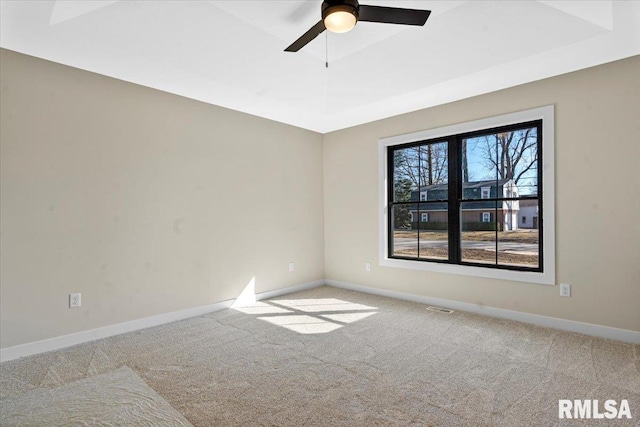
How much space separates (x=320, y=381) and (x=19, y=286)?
8.56ft

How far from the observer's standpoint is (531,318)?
Result: 3.56m

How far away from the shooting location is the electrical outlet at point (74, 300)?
10.1 ft

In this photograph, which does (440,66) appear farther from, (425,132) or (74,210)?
(74,210)

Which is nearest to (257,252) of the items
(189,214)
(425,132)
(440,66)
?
(189,214)

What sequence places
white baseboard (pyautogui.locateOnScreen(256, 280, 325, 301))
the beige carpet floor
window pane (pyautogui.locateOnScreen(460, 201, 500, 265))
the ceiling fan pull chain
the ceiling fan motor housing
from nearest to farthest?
A: the ceiling fan motor housing → the beige carpet floor → the ceiling fan pull chain → window pane (pyautogui.locateOnScreen(460, 201, 500, 265)) → white baseboard (pyautogui.locateOnScreen(256, 280, 325, 301))


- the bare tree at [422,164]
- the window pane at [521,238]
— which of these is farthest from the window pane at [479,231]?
the bare tree at [422,164]

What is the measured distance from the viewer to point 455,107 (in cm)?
415

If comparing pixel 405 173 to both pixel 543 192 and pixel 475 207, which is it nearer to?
pixel 475 207

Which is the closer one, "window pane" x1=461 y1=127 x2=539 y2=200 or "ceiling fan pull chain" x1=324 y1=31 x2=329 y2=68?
"ceiling fan pull chain" x1=324 y1=31 x2=329 y2=68

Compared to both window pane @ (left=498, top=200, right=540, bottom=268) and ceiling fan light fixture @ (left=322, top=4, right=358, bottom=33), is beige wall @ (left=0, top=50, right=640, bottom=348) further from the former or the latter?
ceiling fan light fixture @ (left=322, top=4, right=358, bottom=33)

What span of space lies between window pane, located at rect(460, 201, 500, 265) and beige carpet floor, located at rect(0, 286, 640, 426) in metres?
0.76

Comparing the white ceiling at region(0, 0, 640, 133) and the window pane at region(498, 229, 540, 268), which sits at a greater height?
the white ceiling at region(0, 0, 640, 133)

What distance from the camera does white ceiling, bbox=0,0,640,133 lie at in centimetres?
252

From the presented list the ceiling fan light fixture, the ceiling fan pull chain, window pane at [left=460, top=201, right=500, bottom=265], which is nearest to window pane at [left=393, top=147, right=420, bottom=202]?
window pane at [left=460, top=201, right=500, bottom=265]
